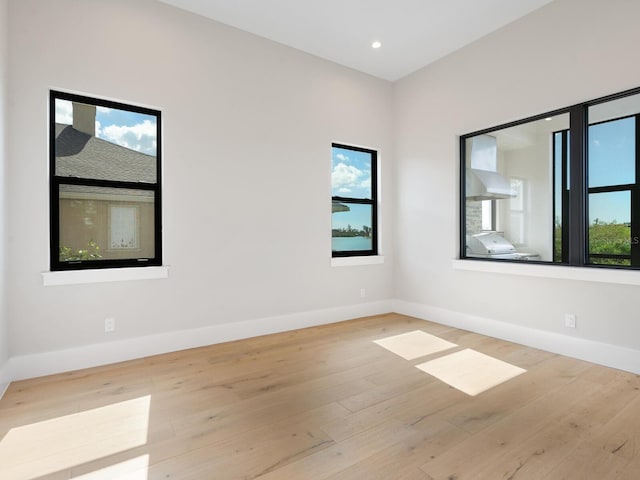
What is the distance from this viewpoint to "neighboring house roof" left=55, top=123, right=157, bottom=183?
2.93m

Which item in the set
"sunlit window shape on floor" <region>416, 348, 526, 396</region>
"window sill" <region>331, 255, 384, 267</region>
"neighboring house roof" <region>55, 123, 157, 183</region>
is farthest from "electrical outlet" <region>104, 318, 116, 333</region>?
"sunlit window shape on floor" <region>416, 348, 526, 396</region>

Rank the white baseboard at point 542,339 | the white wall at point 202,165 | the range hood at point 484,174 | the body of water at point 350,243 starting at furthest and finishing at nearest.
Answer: the body of water at point 350,243
the range hood at point 484,174
the white baseboard at point 542,339
the white wall at point 202,165

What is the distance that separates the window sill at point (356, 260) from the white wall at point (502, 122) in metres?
0.34

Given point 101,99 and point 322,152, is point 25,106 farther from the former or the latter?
point 322,152

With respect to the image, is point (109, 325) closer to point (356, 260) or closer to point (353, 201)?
point (356, 260)

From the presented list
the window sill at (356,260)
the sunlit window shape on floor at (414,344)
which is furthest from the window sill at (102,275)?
the sunlit window shape on floor at (414,344)

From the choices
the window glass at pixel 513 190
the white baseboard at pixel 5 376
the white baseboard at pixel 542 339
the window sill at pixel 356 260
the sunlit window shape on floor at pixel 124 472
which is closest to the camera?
the sunlit window shape on floor at pixel 124 472

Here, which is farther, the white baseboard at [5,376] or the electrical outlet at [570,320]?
the electrical outlet at [570,320]

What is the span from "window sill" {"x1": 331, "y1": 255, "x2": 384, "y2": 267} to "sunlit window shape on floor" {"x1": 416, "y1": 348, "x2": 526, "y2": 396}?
174 cm

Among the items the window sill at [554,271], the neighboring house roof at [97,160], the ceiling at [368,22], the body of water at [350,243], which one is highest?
the ceiling at [368,22]

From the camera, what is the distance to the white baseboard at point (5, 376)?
→ 245 centimetres

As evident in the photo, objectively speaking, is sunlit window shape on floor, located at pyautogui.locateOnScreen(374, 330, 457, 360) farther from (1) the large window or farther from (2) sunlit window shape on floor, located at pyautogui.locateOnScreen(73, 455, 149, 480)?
(2) sunlit window shape on floor, located at pyautogui.locateOnScreen(73, 455, 149, 480)

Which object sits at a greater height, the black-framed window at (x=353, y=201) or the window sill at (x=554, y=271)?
the black-framed window at (x=353, y=201)

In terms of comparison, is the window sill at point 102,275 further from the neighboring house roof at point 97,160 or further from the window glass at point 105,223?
the neighboring house roof at point 97,160
